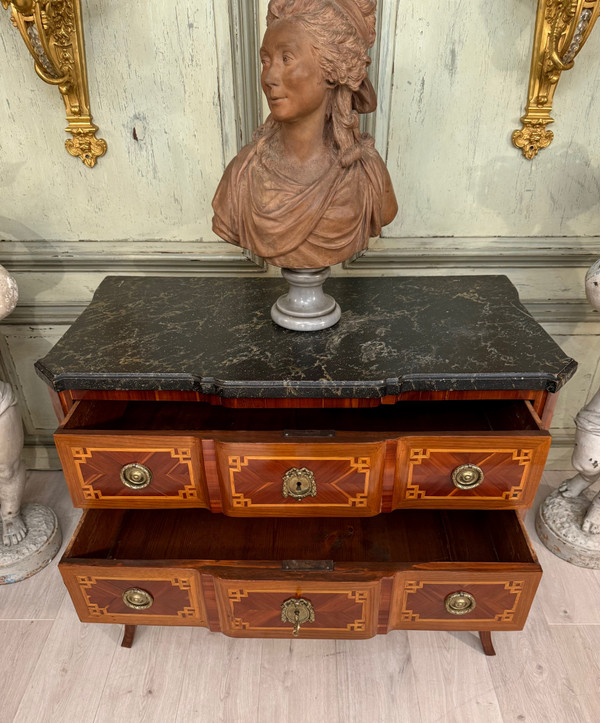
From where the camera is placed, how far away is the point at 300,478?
1.28 metres

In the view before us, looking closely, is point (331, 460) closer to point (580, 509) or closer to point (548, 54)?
point (580, 509)

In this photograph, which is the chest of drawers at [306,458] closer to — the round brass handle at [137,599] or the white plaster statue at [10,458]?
the round brass handle at [137,599]

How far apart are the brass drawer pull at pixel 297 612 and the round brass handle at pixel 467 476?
451 mm

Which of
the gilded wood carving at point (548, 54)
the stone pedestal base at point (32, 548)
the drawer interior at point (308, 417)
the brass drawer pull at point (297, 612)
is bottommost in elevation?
the stone pedestal base at point (32, 548)

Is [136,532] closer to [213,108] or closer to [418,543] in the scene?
[418,543]

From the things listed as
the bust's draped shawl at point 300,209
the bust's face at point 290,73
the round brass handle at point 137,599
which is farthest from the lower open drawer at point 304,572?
the bust's face at point 290,73

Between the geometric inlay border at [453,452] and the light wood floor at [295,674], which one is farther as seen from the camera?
the light wood floor at [295,674]

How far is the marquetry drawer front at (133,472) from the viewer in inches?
49.5

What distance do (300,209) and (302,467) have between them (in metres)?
0.56

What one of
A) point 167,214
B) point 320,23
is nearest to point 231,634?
point 167,214

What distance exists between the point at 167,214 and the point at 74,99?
38cm

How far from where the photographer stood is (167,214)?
67.9 inches

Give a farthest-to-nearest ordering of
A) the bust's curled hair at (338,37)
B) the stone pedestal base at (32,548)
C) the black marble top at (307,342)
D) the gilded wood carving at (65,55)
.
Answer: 1. the stone pedestal base at (32,548)
2. the gilded wood carving at (65,55)
3. the black marble top at (307,342)
4. the bust's curled hair at (338,37)

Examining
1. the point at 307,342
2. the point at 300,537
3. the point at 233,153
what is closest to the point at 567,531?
the point at 300,537
